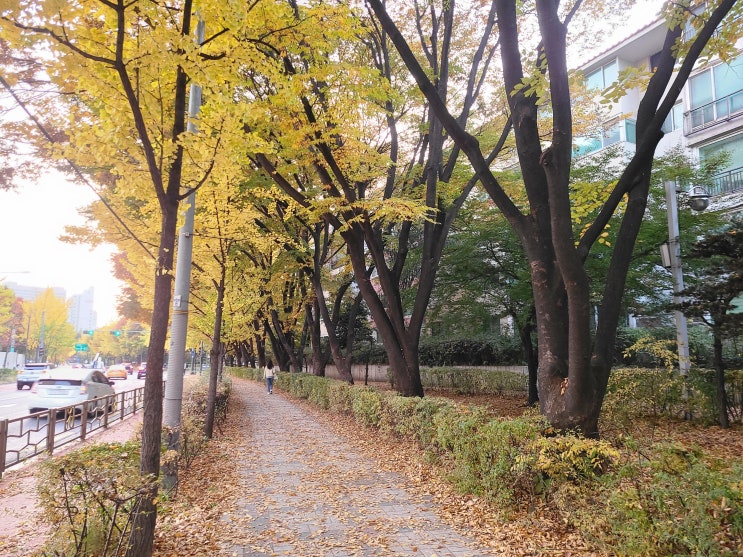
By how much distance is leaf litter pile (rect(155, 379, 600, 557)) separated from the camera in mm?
4344

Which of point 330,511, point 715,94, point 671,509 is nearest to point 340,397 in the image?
point 330,511

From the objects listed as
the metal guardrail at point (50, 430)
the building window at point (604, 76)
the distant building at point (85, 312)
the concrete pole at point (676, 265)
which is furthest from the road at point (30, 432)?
the distant building at point (85, 312)

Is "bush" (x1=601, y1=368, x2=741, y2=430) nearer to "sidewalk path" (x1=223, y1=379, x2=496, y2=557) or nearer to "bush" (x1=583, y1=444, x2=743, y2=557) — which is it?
"sidewalk path" (x1=223, y1=379, x2=496, y2=557)

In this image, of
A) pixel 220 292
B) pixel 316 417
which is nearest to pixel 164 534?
pixel 220 292

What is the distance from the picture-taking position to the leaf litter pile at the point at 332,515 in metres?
4.34

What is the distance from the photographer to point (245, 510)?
18.2 ft

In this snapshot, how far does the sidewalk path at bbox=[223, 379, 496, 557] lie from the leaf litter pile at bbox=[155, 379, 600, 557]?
0.01 meters

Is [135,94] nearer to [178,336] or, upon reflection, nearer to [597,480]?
[178,336]

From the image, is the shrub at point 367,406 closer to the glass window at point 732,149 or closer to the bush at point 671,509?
the bush at point 671,509

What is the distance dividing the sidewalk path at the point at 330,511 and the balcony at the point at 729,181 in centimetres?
1649

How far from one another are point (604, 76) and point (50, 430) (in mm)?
22999

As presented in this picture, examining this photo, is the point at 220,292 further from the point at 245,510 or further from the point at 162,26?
the point at 162,26

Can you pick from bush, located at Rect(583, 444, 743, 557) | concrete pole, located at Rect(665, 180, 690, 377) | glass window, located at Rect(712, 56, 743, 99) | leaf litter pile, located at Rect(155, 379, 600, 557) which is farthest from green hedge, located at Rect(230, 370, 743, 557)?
glass window, located at Rect(712, 56, 743, 99)

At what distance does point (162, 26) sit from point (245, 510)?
5.03m
